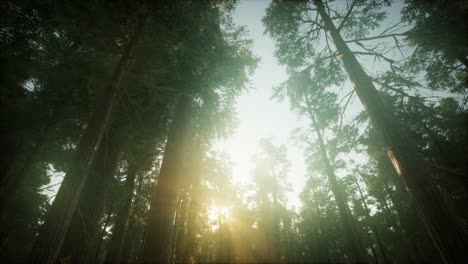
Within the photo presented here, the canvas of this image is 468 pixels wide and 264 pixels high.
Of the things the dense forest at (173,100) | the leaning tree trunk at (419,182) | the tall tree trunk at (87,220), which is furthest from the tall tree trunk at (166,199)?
the leaning tree trunk at (419,182)

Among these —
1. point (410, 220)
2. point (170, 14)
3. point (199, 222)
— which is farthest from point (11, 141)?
point (410, 220)

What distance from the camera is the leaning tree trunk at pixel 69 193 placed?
3.30 m

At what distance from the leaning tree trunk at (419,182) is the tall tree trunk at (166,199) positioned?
5349 mm

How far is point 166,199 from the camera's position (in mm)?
5195

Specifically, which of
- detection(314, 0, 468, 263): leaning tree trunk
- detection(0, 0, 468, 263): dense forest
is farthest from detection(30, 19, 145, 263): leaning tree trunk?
detection(314, 0, 468, 263): leaning tree trunk

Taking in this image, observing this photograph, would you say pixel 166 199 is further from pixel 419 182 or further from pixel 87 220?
pixel 419 182

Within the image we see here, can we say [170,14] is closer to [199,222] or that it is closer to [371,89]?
[371,89]

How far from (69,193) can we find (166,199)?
83.9 inches

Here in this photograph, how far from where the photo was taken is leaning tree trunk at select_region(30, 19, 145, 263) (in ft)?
10.8

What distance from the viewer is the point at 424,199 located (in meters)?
3.38

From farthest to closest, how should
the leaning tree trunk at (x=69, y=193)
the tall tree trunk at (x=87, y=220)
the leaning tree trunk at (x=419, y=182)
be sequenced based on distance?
the tall tree trunk at (x=87, y=220), the leaning tree trunk at (x=69, y=193), the leaning tree trunk at (x=419, y=182)

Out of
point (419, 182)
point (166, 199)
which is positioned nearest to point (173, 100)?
point (166, 199)

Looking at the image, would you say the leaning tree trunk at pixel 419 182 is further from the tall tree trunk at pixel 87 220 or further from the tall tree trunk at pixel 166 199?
the tall tree trunk at pixel 87 220

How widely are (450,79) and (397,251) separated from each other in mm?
21444
